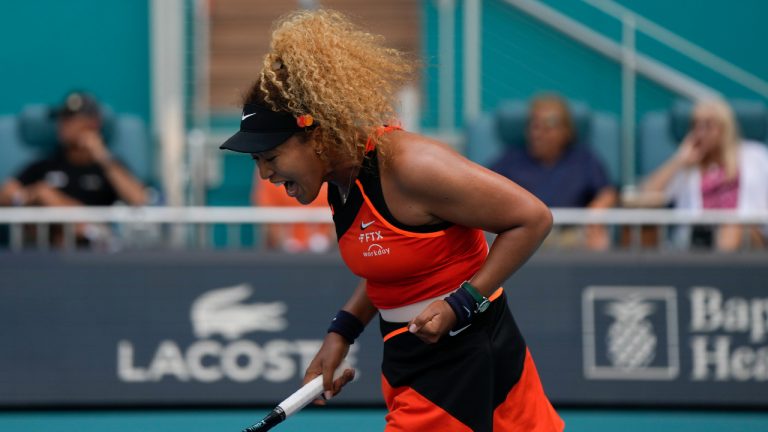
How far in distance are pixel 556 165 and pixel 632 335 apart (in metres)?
1.47

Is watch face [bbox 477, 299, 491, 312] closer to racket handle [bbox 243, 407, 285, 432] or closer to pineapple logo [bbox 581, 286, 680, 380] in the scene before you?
racket handle [bbox 243, 407, 285, 432]

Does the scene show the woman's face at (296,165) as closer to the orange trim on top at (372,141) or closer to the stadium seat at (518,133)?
the orange trim on top at (372,141)

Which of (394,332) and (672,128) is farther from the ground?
(672,128)

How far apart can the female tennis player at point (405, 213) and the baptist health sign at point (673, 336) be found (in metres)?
3.05

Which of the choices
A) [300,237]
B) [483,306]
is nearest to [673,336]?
[300,237]

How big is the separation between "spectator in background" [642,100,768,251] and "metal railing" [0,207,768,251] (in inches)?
31.2

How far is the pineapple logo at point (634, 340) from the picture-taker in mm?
6473

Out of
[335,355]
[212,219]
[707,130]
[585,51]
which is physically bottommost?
[335,355]

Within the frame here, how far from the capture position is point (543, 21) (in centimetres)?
869

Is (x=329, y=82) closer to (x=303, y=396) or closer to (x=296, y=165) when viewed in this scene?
(x=296, y=165)

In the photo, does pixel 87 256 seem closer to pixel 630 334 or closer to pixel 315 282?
pixel 315 282

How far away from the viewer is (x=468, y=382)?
339cm

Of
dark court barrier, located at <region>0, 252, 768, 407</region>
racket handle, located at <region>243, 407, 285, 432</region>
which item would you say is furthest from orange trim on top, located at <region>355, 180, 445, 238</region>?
dark court barrier, located at <region>0, 252, 768, 407</region>

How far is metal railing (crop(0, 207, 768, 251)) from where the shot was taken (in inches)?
249
